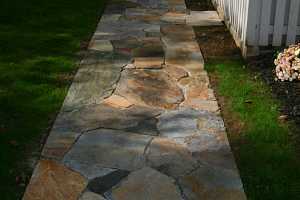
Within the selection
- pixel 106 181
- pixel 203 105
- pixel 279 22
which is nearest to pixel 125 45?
pixel 279 22

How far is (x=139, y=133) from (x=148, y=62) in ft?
5.97

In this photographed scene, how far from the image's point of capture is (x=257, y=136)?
14.1 feet

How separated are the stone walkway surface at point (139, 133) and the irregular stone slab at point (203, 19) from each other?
95 cm

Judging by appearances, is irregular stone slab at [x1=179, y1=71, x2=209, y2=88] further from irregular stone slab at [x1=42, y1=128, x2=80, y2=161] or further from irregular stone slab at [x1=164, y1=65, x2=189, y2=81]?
irregular stone slab at [x1=42, y1=128, x2=80, y2=161]

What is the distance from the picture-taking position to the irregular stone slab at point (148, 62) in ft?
19.3

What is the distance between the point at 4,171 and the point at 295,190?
2086 millimetres

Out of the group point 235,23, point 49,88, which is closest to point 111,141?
point 49,88

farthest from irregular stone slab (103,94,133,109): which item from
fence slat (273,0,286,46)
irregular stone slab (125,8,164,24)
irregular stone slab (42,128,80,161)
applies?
irregular stone slab (125,8,164,24)

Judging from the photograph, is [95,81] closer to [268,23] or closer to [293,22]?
[268,23]

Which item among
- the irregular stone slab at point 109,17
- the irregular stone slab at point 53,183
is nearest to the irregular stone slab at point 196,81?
the irregular stone slab at point 53,183

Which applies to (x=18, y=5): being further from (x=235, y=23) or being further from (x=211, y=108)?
(x=211, y=108)

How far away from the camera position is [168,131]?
14.5 feet

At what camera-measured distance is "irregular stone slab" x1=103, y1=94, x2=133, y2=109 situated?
16.0ft

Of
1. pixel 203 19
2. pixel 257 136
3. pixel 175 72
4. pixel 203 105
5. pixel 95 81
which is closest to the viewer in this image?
pixel 257 136
